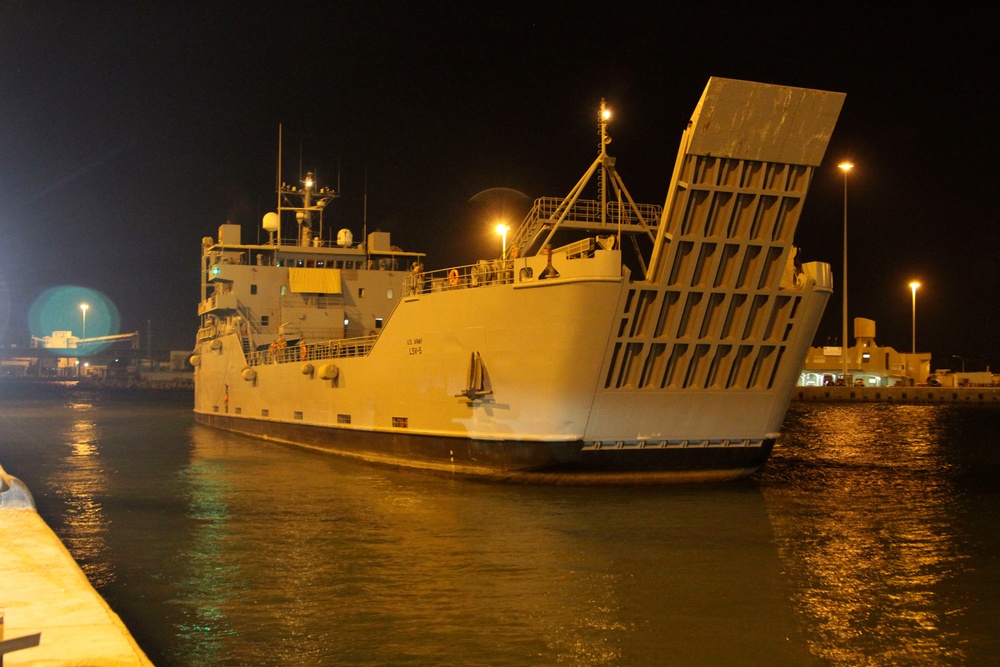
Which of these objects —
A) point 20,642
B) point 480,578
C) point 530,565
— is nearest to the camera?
point 20,642

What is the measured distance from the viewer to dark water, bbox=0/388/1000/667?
331 inches

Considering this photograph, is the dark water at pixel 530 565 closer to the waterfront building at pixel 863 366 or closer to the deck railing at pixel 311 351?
the deck railing at pixel 311 351

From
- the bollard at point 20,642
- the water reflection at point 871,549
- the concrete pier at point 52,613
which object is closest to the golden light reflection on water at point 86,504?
the concrete pier at point 52,613

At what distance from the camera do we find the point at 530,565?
11406mm

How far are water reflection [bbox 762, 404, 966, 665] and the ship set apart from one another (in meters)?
2.50

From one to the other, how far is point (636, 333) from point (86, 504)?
1073 cm

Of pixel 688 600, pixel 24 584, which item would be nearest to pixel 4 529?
pixel 24 584

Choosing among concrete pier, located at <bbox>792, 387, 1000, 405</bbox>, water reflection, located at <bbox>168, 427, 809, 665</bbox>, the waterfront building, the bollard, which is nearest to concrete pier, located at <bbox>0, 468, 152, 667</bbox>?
the bollard

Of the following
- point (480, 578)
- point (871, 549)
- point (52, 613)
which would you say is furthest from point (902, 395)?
point (52, 613)

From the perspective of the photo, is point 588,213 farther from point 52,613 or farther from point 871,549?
point 52,613

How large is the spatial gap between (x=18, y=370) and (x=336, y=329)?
406ft

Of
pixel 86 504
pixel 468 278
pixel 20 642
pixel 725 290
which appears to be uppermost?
pixel 468 278

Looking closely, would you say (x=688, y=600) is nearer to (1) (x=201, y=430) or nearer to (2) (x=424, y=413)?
(2) (x=424, y=413)

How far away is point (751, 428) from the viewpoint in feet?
58.3
